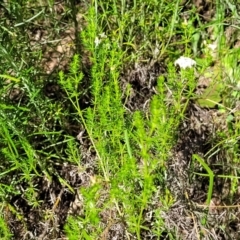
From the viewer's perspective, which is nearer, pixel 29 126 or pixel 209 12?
pixel 29 126

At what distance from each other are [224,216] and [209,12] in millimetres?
1102

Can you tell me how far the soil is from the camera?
1924mm

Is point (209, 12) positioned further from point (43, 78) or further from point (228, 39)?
point (43, 78)

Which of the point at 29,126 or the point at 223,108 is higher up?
the point at 29,126

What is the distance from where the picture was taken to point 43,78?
222cm

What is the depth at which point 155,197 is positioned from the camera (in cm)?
190

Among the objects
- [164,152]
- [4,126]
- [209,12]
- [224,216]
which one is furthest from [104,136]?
[209,12]

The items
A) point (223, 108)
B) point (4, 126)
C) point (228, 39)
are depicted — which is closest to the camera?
point (4, 126)

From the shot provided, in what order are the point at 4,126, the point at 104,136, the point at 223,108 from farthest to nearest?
the point at 223,108 → the point at 104,136 → the point at 4,126

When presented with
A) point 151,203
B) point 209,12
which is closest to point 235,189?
point 151,203

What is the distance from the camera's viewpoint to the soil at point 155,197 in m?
1.92

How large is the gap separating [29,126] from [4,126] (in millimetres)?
268

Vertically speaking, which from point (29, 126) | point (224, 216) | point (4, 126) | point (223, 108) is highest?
point (4, 126)

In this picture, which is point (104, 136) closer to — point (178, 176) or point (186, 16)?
point (178, 176)
